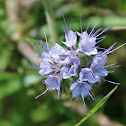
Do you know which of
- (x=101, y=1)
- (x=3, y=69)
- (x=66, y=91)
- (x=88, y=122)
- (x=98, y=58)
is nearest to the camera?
(x=98, y=58)

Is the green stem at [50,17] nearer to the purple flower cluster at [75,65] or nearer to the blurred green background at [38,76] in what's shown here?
the blurred green background at [38,76]

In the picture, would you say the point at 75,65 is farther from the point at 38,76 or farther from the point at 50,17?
the point at 38,76

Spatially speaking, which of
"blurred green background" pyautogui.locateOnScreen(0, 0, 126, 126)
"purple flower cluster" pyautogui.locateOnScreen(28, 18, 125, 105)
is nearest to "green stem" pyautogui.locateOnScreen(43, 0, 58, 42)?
"blurred green background" pyautogui.locateOnScreen(0, 0, 126, 126)

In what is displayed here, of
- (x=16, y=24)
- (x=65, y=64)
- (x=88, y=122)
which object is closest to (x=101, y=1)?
(x=16, y=24)

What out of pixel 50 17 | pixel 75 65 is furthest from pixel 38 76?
Result: pixel 75 65

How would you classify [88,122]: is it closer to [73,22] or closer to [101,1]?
[73,22]

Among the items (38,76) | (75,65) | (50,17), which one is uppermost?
(50,17)
